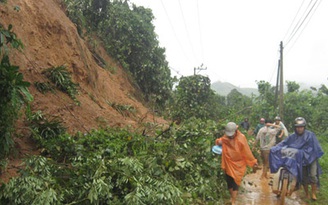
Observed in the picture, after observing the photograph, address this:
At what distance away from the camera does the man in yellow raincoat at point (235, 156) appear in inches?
A: 234

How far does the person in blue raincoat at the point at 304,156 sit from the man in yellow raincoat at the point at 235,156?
1.09 m

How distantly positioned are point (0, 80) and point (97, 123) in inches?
176

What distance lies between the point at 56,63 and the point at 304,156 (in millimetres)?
6983

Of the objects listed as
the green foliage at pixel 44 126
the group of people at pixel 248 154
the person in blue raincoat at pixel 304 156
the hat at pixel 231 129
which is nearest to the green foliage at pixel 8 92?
the green foliage at pixel 44 126

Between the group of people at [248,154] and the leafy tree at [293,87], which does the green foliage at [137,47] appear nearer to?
the group of people at [248,154]

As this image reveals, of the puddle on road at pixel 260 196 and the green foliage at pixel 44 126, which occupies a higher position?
the green foliage at pixel 44 126

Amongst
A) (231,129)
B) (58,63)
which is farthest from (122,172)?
(58,63)

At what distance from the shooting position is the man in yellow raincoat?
19.5ft

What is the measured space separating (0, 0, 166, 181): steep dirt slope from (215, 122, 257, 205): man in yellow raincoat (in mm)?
2281

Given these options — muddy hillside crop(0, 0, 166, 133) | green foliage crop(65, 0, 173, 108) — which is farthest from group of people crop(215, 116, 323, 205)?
green foliage crop(65, 0, 173, 108)

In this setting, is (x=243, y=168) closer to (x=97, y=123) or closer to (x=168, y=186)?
(x=168, y=186)

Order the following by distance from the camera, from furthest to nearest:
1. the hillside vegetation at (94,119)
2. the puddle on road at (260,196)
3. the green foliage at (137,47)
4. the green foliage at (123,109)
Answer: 1. the green foliage at (137,47)
2. the green foliage at (123,109)
3. the puddle on road at (260,196)
4. the hillside vegetation at (94,119)

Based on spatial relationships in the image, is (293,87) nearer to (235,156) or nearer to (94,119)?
(94,119)

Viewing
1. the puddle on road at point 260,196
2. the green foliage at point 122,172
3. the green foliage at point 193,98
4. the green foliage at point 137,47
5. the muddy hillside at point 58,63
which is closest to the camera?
the green foliage at point 122,172
